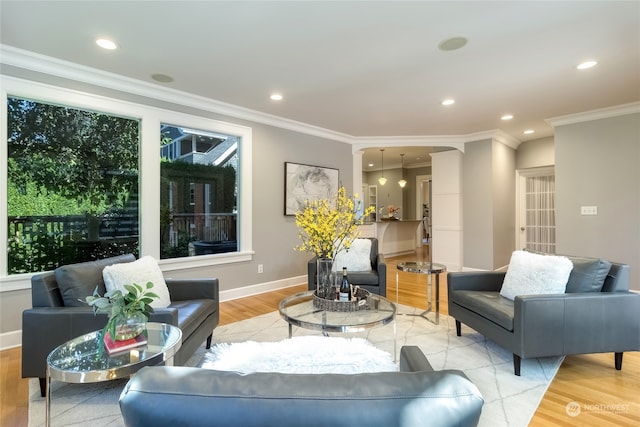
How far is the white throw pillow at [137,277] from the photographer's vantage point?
2.18 metres

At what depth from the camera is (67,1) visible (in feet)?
6.84

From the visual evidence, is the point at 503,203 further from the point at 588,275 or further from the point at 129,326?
the point at 129,326

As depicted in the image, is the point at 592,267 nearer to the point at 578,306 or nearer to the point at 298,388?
the point at 578,306

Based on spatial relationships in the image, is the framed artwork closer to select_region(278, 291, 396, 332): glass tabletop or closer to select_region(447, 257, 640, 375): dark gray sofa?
select_region(278, 291, 396, 332): glass tabletop

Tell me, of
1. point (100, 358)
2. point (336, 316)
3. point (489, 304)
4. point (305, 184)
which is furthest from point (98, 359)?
point (305, 184)

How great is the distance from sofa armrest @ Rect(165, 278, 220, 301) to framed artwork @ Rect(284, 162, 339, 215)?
223 centimetres

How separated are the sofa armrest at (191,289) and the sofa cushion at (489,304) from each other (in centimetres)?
214

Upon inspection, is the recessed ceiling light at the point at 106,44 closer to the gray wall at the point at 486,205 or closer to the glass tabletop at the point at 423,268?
the glass tabletop at the point at 423,268

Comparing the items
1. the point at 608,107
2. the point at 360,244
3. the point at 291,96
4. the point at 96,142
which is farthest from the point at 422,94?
the point at 96,142

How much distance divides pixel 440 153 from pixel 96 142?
5.56m

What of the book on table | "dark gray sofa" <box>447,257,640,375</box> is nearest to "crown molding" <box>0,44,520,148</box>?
the book on table

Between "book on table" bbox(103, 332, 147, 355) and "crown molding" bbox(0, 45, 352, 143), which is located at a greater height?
"crown molding" bbox(0, 45, 352, 143)

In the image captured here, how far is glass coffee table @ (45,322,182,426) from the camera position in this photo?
53.4 inches

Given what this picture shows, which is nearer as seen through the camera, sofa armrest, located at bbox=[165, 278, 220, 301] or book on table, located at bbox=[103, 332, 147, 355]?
book on table, located at bbox=[103, 332, 147, 355]
